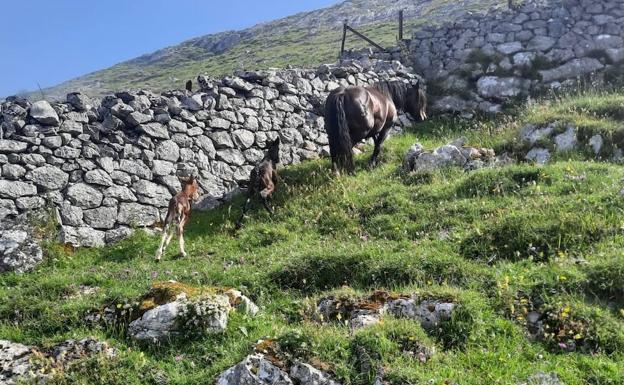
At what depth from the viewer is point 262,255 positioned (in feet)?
37.0

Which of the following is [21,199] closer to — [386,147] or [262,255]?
[262,255]

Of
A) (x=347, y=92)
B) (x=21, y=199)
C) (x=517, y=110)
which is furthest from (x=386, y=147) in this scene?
(x=21, y=199)

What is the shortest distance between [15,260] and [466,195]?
366 inches

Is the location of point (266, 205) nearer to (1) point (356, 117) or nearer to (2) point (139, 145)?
(1) point (356, 117)

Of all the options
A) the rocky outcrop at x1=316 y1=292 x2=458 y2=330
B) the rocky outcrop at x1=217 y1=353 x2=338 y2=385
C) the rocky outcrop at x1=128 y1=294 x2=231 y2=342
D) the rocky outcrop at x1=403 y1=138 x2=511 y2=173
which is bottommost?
the rocky outcrop at x1=403 y1=138 x2=511 y2=173

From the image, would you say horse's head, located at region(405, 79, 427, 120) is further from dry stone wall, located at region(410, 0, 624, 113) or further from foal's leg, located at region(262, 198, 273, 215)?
foal's leg, located at region(262, 198, 273, 215)

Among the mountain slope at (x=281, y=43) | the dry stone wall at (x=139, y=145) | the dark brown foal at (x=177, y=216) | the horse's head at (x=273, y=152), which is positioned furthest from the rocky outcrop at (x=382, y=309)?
the mountain slope at (x=281, y=43)

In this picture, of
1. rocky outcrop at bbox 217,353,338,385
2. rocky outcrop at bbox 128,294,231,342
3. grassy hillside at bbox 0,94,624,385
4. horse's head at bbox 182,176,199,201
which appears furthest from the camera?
horse's head at bbox 182,176,199,201

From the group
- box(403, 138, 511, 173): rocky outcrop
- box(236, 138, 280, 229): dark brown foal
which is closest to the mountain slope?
box(403, 138, 511, 173): rocky outcrop

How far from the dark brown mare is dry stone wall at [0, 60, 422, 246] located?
98.2 inches

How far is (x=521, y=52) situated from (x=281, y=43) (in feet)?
197

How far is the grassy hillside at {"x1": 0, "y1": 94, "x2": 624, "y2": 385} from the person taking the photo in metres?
6.88

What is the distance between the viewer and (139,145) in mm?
15203

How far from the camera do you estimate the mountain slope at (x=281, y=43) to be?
6012 centimetres
